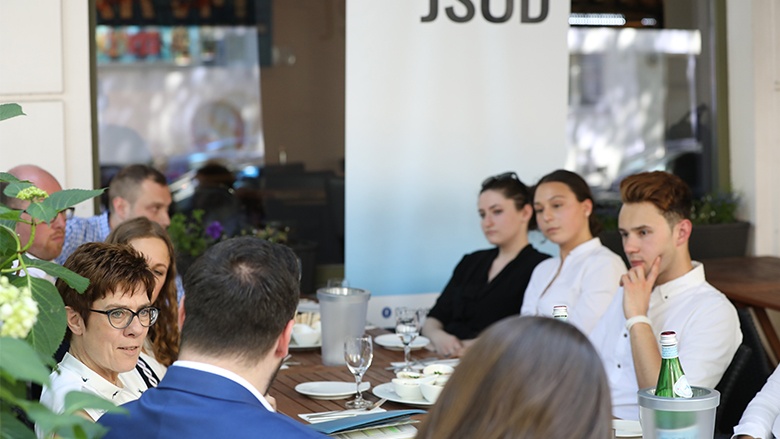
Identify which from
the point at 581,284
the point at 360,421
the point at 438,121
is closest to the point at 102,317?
the point at 360,421

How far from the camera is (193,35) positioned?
973 cm

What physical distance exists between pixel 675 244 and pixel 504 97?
2225 millimetres

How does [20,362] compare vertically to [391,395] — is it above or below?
above

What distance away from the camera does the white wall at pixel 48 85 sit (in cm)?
466

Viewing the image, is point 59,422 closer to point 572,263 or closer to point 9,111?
point 9,111

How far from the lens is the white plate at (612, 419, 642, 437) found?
2.65 meters

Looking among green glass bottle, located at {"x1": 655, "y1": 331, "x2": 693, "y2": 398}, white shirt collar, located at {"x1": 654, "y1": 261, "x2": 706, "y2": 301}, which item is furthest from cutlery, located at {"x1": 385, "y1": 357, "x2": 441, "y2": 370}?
green glass bottle, located at {"x1": 655, "y1": 331, "x2": 693, "y2": 398}

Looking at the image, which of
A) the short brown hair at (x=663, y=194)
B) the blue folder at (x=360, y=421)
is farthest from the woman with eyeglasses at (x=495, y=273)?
the blue folder at (x=360, y=421)

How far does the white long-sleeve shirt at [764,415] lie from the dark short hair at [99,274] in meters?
1.56

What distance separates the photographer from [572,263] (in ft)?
13.8

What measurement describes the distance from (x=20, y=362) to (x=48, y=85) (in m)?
3.72

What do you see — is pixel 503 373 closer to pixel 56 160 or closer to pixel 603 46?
pixel 56 160

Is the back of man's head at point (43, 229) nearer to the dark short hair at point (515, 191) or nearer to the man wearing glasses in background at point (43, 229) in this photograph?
the man wearing glasses in background at point (43, 229)

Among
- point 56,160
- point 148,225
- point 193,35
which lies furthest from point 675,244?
point 193,35
